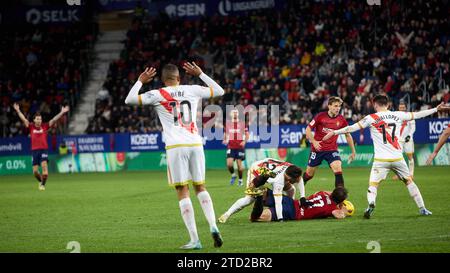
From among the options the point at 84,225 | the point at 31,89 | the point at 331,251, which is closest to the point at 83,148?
the point at 31,89

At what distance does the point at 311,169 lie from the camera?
18078 millimetres

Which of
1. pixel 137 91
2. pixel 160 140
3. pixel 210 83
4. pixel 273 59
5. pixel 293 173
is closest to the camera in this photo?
pixel 137 91

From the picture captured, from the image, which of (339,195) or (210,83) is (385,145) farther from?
(210,83)

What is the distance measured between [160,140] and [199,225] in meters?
23.7

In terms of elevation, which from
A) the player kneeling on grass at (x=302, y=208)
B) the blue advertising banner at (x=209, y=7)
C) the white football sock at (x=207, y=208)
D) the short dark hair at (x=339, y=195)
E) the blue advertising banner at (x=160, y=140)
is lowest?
the blue advertising banner at (x=160, y=140)

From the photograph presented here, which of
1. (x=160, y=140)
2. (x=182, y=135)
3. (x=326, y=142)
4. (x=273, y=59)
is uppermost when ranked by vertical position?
(x=273, y=59)

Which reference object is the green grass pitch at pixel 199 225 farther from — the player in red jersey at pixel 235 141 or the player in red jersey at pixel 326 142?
the player in red jersey at pixel 235 141

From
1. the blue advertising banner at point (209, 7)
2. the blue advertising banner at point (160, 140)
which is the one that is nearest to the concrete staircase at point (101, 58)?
the blue advertising banner at point (160, 140)

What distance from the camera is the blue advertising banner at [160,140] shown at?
32.9 meters

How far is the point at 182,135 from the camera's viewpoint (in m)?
11.3

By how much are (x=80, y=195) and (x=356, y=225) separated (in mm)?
11606

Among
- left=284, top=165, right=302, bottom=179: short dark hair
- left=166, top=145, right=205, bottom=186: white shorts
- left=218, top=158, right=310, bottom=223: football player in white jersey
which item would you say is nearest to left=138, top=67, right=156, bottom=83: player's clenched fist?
left=166, top=145, right=205, bottom=186: white shorts

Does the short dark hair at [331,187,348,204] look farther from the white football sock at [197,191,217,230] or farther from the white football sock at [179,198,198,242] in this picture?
the white football sock at [179,198,198,242]

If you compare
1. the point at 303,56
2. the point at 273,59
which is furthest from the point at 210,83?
the point at 273,59
